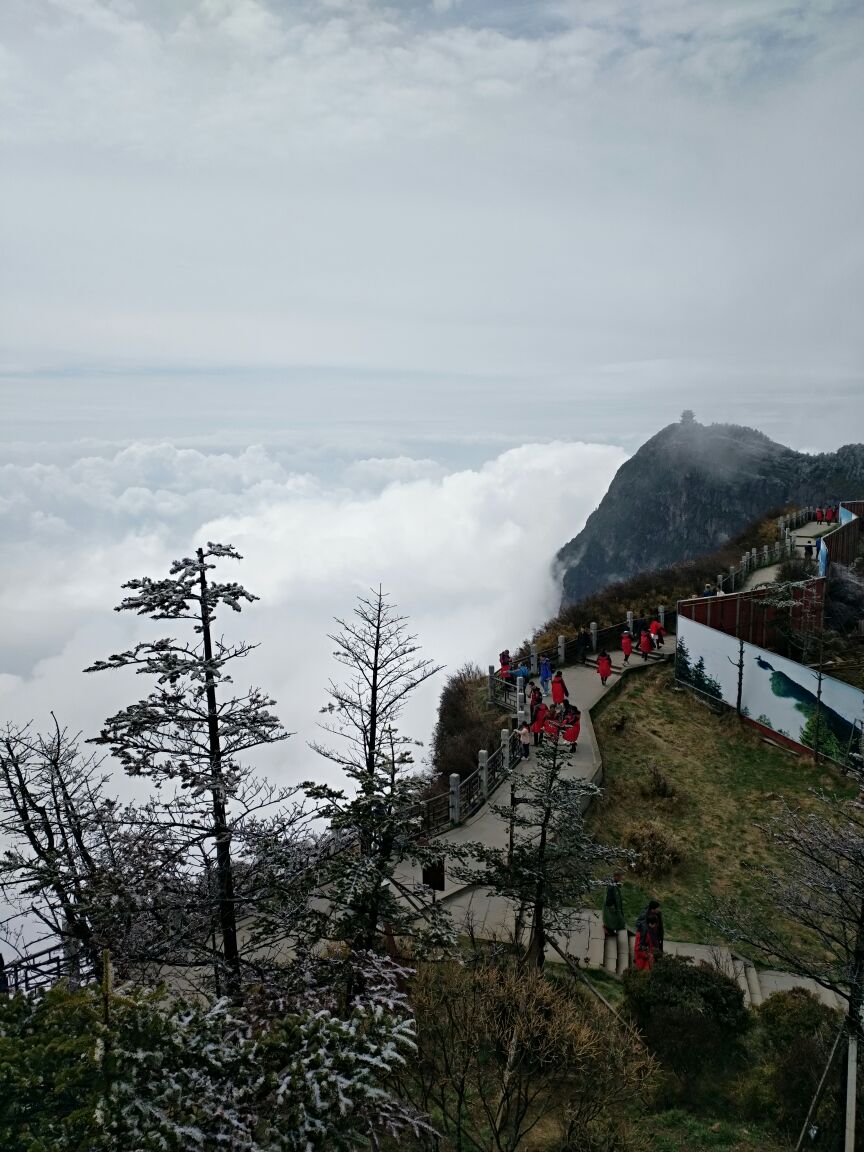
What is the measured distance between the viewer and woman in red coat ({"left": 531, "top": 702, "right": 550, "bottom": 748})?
18375mm

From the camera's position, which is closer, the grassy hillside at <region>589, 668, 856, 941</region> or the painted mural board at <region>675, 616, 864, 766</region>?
the grassy hillside at <region>589, 668, 856, 941</region>

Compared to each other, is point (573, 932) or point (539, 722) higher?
point (539, 722)

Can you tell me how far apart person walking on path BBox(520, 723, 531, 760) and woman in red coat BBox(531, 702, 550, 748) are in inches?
9.2

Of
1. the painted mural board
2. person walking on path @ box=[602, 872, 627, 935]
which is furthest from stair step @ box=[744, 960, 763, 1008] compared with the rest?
the painted mural board

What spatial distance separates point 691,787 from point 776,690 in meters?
4.40

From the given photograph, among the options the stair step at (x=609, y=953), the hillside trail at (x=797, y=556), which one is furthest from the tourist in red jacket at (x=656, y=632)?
the stair step at (x=609, y=953)

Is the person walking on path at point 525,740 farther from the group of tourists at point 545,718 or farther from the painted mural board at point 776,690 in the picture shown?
the painted mural board at point 776,690

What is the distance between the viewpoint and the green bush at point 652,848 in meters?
15.4

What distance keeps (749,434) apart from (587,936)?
10596cm

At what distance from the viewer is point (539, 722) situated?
18484mm

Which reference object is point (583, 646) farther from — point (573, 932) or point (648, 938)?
point (648, 938)

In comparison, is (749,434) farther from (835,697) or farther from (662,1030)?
(662,1030)

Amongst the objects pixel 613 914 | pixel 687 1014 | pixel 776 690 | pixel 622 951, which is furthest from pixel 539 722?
pixel 687 1014

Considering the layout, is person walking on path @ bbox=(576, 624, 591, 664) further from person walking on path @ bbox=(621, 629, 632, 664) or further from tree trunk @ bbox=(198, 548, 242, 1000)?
tree trunk @ bbox=(198, 548, 242, 1000)
